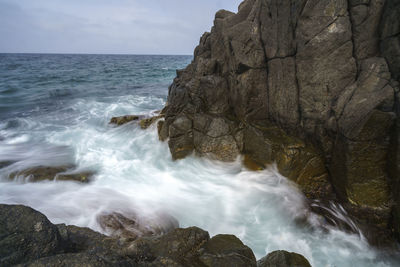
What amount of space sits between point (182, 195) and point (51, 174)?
4.32 metres

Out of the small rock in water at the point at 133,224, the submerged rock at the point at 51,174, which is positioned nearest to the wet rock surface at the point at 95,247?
the small rock in water at the point at 133,224

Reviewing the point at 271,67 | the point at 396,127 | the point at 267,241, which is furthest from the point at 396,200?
the point at 271,67

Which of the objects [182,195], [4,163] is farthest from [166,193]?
[4,163]

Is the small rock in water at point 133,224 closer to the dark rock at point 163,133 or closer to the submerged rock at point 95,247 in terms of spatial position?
the submerged rock at point 95,247

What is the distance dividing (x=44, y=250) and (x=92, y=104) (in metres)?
17.0

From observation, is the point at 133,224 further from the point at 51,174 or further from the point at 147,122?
Answer: the point at 147,122

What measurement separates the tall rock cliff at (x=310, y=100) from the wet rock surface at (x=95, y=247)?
360 cm

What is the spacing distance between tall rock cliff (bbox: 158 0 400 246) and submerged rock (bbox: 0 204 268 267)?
3613 millimetres

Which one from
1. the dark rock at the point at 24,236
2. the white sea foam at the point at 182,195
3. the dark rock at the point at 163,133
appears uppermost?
the dark rock at the point at 24,236

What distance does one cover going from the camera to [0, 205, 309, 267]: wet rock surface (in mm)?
2730

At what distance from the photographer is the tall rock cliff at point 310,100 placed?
5.12 metres

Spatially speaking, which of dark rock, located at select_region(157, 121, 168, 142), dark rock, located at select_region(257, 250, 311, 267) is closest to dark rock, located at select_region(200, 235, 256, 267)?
dark rock, located at select_region(257, 250, 311, 267)

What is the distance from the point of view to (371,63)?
5.42 meters

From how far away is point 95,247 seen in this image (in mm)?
3350
